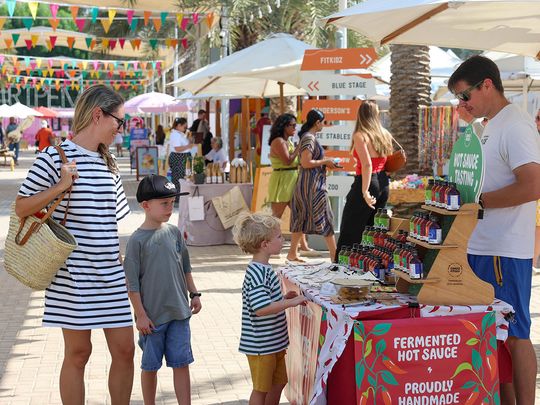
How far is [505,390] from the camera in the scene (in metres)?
4.91

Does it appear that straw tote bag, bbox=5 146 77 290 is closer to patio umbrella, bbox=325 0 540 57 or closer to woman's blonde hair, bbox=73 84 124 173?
woman's blonde hair, bbox=73 84 124 173

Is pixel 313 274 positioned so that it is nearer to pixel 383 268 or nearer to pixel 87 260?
pixel 383 268

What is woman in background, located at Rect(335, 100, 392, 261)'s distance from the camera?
9.03 m

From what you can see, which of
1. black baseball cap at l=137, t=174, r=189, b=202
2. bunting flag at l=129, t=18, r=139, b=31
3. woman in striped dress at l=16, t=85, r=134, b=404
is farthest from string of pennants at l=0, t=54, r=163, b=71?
woman in striped dress at l=16, t=85, r=134, b=404

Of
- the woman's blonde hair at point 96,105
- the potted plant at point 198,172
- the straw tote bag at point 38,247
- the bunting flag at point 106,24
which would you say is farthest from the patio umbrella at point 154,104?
the straw tote bag at point 38,247

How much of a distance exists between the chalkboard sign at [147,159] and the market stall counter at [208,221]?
47.2 feet

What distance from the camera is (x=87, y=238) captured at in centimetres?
448

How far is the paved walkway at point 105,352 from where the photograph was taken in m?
5.95

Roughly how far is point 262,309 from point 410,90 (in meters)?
12.7

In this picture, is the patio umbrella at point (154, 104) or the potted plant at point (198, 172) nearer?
the potted plant at point (198, 172)

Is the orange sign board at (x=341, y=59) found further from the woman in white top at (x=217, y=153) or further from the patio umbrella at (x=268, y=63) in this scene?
the woman in white top at (x=217, y=153)

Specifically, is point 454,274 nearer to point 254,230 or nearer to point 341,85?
point 254,230

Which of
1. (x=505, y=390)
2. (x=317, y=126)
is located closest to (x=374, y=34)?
(x=505, y=390)

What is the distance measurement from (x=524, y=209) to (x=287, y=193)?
733 centimetres
